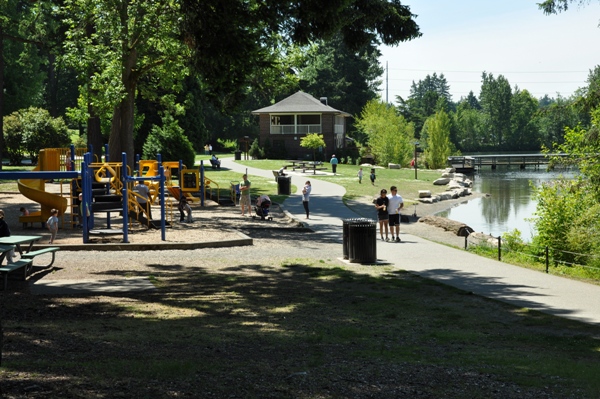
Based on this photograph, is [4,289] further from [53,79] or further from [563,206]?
[53,79]

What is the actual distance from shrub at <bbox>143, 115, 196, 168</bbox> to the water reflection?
16850 millimetres

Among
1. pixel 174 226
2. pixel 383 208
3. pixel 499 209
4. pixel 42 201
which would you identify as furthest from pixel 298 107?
pixel 383 208

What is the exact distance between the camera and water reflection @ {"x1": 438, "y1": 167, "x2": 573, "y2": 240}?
34.8 metres

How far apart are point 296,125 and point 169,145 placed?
103ft

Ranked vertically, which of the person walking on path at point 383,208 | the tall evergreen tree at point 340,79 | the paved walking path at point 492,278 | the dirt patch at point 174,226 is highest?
the tall evergreen tree at point 340,79

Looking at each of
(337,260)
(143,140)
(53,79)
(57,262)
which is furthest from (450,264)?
(53,79)

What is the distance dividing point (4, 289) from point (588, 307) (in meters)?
9.66

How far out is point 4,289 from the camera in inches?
498

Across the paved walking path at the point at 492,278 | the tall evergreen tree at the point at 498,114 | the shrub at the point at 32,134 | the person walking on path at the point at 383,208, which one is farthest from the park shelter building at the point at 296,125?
the tall evergreen tree at the point at 498,114

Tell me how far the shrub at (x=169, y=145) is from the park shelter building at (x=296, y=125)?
27.9m

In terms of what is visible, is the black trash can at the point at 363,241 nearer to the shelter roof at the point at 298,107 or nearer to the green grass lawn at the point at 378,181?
the green grass lawn at the point at 378,181

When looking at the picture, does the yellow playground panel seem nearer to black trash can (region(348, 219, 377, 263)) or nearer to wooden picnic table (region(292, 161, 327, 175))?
black trash can (region(348, 219, 377, 263))

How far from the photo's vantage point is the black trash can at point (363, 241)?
59.4ft

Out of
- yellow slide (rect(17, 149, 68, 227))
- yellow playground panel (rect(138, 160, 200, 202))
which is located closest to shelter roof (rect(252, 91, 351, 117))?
yellow playground panel (rect(138, 160, 200, 202))
